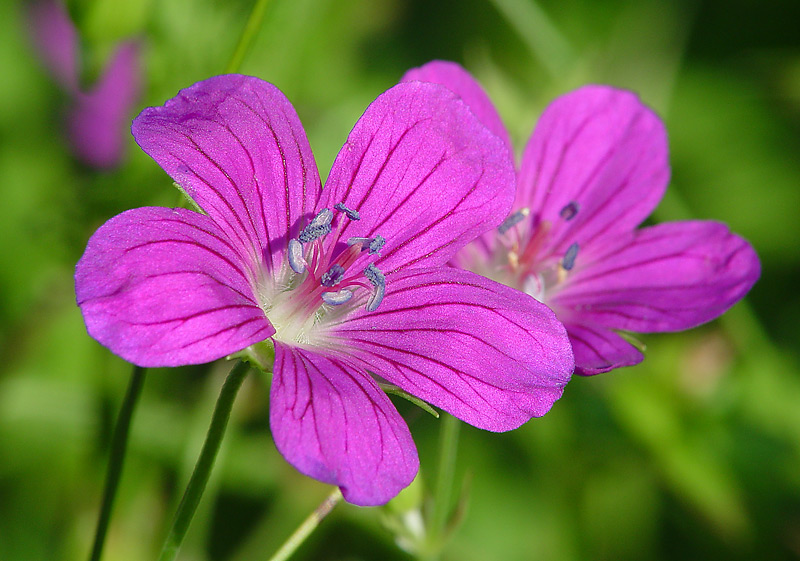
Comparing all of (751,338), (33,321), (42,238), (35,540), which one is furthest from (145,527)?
(751,338)

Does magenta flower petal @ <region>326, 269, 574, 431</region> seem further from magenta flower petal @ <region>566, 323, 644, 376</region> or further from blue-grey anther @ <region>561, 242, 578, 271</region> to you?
blue-grey anther @ <region>561, 242, 578, 271</region>

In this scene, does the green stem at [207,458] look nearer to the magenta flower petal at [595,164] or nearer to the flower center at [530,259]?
the flower center at [530,259]

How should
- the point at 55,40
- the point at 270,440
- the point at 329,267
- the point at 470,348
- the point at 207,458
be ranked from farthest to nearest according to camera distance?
the point at 55,40
the point at 270,440
the point at 329,267
the point at 470,348
the point at 207,458

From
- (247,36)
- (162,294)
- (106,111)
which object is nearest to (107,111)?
(106,111)

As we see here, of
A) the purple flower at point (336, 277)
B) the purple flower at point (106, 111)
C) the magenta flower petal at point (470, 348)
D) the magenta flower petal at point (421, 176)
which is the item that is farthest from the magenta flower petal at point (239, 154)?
the purple flower at point (106, 111)

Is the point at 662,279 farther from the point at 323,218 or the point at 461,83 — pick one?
the point at 323,218

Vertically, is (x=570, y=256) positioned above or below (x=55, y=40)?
above
